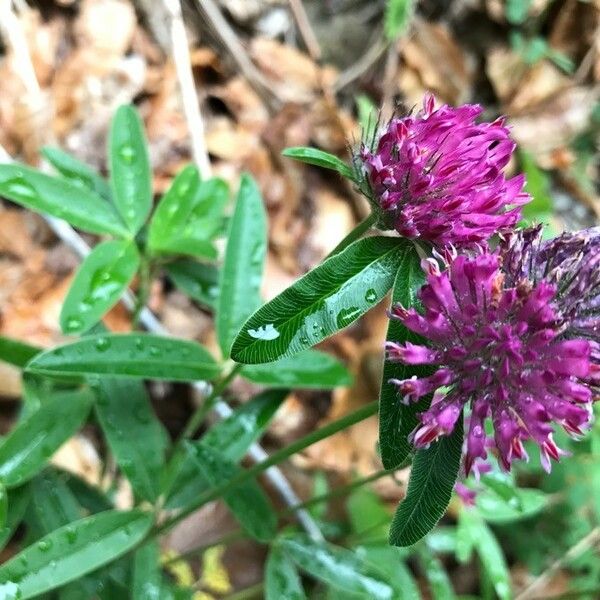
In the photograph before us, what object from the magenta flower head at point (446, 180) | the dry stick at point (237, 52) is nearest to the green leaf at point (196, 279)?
the magenta flower head at point (446, 180)

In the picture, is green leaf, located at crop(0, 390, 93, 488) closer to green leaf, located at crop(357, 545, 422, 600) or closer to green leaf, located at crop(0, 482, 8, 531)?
green leaf, located at crop(0, 482, 8, 531)

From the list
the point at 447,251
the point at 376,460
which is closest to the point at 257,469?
the point at 447,251

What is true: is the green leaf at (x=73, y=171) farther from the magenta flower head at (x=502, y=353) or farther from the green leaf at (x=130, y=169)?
the magenta flower head at (x=502, y=353)

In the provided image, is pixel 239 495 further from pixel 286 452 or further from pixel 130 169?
pixel 130 169

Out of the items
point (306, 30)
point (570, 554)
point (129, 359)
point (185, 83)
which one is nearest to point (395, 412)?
point (129, 359)

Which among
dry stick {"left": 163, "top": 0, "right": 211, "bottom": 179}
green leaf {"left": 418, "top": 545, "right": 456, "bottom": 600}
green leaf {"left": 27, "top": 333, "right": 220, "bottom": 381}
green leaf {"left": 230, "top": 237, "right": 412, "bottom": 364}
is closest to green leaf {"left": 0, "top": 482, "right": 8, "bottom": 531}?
green leaf {"left": 27, "top": 333, "right": 220, "bottom": 381}
